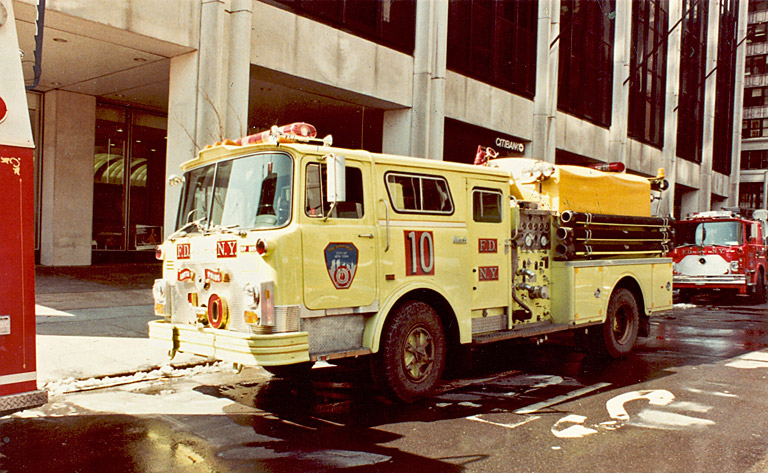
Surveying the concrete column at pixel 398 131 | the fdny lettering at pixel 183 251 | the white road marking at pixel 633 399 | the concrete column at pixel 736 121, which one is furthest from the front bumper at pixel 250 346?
the concrete column at pixel 736 121

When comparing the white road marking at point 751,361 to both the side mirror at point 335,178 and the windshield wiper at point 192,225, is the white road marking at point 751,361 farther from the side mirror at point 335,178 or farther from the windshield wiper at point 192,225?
the windshield wiper at point 192,225

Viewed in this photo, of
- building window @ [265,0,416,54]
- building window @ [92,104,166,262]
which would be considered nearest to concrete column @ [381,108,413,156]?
building window @ [265,0,416,54]

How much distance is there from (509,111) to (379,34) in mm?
6331

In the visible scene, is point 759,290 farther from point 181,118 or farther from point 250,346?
point 250,346

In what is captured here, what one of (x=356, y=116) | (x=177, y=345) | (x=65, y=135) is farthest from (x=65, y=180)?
(x=177, y=345)

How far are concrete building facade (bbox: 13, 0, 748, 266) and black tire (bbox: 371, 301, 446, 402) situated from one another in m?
5.55

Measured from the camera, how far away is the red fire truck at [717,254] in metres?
17.6

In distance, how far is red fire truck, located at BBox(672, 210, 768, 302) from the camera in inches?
692

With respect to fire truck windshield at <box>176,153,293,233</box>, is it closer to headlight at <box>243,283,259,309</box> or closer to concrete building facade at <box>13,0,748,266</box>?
headlight at <box>243,283,259,309</box>

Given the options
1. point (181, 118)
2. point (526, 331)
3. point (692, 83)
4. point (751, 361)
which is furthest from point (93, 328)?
point (692, 83)

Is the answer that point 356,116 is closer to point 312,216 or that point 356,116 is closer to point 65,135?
point 65,135

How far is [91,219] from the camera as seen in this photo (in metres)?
17.8

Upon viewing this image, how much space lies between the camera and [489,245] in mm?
7613

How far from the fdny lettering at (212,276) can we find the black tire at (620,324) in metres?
5.56
